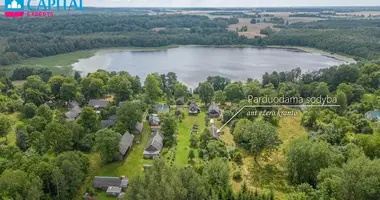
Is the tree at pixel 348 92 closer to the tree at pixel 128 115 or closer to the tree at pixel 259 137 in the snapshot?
the tree at pixel 259 137

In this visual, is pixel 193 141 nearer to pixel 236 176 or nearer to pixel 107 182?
pixel 236 176

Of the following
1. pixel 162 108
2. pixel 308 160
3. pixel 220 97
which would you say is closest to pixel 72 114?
pixel 162 108

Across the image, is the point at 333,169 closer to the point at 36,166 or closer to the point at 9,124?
the point at 36,166

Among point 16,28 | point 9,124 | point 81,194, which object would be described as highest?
point 16,28

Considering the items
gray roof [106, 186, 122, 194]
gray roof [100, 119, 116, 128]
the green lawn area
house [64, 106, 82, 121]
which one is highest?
gray roof [100, 119, 116, 128]

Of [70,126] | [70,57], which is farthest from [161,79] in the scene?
[70,57]

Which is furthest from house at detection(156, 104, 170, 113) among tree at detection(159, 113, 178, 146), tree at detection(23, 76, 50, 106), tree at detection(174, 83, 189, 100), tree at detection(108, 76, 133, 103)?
tree at detection(23, 76, 50, 106)

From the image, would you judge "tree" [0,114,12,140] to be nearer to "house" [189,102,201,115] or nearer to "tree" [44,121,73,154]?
"tree" [44,121,73,154]
